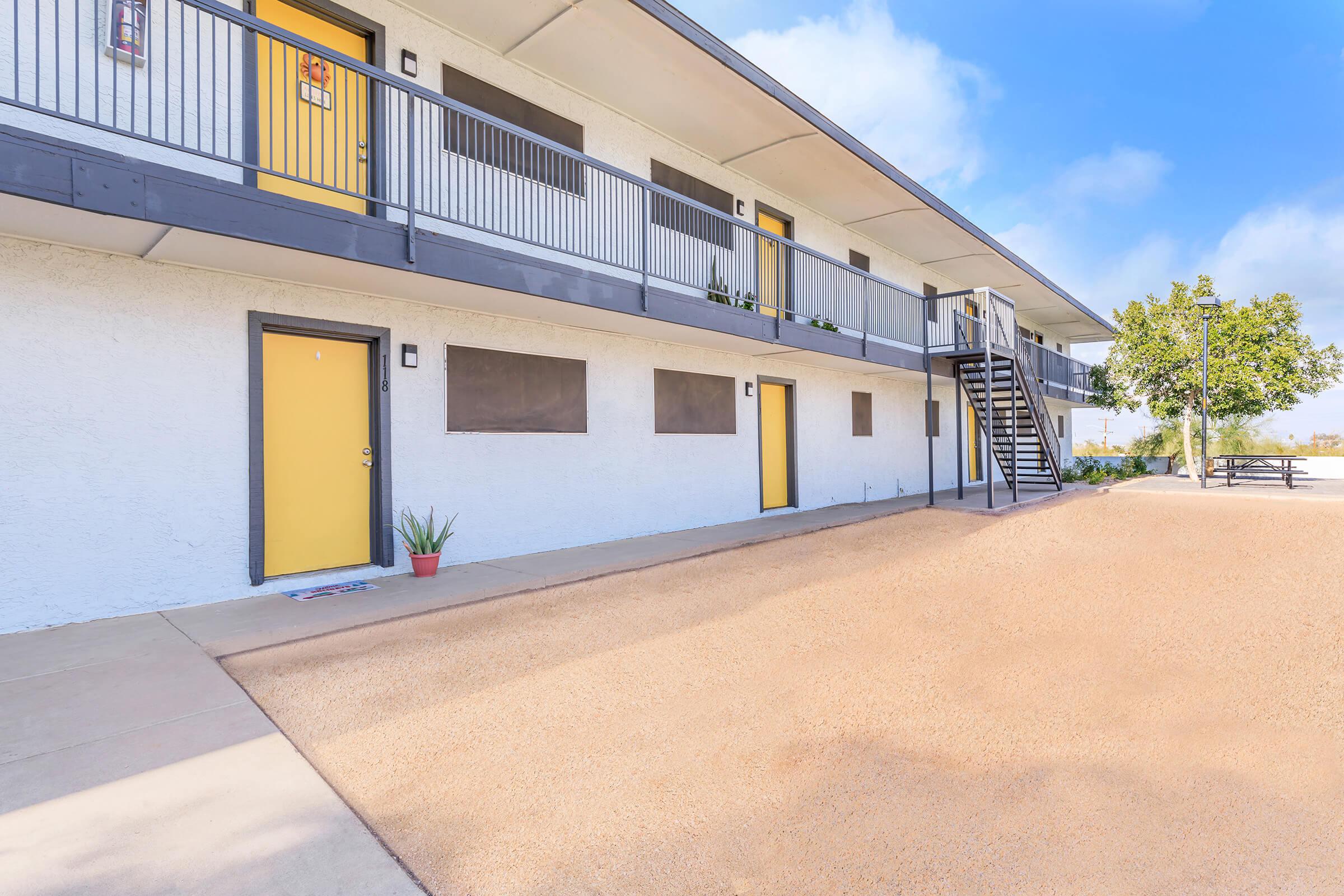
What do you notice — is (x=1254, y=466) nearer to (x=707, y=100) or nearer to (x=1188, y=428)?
(x=1188, y=428)

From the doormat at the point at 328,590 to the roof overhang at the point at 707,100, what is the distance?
6.30 m

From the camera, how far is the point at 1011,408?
42.5 feet

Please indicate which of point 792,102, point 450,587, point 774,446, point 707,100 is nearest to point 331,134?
point 450,587

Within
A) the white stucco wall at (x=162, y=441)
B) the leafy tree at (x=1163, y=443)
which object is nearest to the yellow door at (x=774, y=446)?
the white stucco wall at (x=162, y=441)

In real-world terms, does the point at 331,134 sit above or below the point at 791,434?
above

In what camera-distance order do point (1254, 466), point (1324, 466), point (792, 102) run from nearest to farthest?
point (792, 102) → point (1254, 466) → point (1324, 466)

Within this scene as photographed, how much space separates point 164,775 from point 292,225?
3862mm

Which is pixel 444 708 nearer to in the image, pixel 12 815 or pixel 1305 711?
pixel 12 815

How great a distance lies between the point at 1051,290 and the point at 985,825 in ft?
65.4

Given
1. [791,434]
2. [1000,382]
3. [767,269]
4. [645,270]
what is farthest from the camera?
[1000,382]

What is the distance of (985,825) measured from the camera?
2504 mm

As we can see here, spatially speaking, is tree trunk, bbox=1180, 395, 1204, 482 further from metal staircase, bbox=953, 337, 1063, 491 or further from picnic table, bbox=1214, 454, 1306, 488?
metal staircase, bbox=953, 337, 1063, 491

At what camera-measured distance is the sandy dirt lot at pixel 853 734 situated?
2305 mm

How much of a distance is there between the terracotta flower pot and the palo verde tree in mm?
21320
